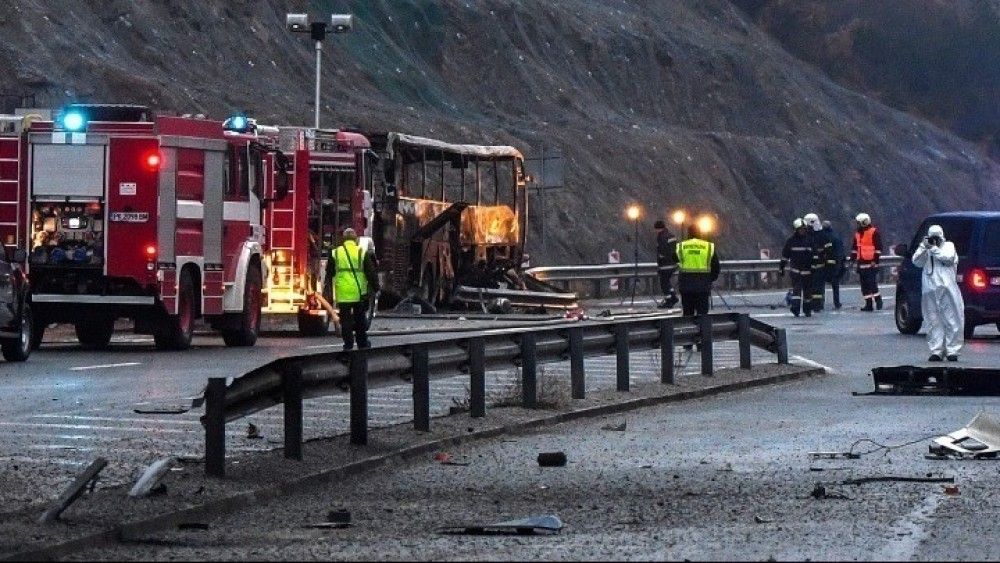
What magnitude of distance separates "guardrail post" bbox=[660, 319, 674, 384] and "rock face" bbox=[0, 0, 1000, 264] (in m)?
26.8

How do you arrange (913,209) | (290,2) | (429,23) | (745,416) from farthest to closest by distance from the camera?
1. (913,209)
2. (429,23)
3. (290,2)
4. (745,416)

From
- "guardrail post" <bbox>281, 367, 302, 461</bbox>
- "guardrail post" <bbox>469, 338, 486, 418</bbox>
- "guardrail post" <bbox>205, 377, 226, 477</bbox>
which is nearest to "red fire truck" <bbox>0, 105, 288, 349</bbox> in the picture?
"guardrail post" <bbox>469, 338, 486, 418</bbox>

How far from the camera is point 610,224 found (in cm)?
6212

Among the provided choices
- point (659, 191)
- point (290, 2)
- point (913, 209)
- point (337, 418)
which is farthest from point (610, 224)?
point (337, 418)

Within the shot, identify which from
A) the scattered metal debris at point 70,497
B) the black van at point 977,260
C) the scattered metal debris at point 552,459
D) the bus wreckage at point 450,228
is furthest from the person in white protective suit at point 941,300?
the scattered metal debris at point 70,497

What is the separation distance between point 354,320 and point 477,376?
9.07 metres

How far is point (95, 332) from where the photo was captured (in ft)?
98.7

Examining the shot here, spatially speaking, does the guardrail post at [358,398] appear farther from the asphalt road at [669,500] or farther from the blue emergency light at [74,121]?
the blue emergency light at [74,121]

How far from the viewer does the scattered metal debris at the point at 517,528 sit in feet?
37.7

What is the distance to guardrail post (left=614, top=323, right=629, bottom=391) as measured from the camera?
858 inches

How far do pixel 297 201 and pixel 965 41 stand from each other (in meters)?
68.3

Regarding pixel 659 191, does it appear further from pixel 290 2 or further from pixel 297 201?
pixel 297 201

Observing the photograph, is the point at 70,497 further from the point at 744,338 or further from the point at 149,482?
the point at 744,338

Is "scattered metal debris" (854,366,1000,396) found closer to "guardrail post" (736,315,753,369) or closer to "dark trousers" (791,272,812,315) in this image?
"guardrail post" (736,315,753,369)
